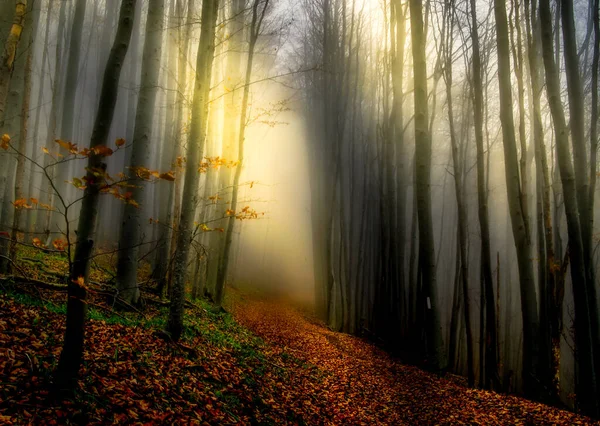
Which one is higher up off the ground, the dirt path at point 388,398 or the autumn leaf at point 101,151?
the autumn leaf at point 101,151

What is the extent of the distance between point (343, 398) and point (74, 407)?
3.99 metres

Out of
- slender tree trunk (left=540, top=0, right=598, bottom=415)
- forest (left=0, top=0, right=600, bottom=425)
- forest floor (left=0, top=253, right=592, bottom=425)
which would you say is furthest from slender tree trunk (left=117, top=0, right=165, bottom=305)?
slender tree trunk (left=540, top=0, right=598, bottom=415)

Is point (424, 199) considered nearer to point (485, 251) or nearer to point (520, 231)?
point (485, 251)

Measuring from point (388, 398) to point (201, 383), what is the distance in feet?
11.1

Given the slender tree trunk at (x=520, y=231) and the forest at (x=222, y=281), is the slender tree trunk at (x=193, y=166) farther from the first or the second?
the slender tree trunk at (x=520, y=231)

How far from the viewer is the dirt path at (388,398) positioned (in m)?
4.69

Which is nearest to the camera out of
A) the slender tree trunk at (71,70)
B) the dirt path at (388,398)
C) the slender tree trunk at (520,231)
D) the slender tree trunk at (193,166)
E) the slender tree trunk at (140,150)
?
the dirt path at (388,398)

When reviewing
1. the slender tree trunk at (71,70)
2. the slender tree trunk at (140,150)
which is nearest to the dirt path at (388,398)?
the slender tree trunk at (140,150)

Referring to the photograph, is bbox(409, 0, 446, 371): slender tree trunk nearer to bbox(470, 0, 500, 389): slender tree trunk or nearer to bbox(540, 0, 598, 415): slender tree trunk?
bbox(470, 0, 500, 389): slender tree trunk

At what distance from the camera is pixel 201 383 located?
396 cm

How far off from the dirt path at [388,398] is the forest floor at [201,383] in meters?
→ 0.02

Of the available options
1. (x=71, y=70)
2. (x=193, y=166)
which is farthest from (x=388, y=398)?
(x=71, y=70)

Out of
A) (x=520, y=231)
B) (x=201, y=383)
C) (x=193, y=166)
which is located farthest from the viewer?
→ (x=520, y=231)

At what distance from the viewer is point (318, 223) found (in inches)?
629
